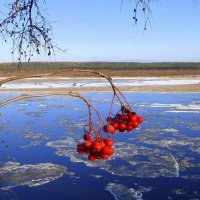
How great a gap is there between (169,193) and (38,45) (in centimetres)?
591

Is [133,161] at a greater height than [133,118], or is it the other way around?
[133,118]

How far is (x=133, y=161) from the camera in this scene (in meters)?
9.50

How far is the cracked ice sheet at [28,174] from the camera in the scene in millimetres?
8215

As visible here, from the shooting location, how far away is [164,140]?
1140cm

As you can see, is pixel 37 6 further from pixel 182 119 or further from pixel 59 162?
pixel 182 119

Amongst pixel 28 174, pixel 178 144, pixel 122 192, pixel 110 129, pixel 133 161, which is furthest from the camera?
pixel 178 144

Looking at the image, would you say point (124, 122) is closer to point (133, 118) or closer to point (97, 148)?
point (133, 118)

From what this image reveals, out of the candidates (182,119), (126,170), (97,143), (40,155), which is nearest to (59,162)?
(40,155)

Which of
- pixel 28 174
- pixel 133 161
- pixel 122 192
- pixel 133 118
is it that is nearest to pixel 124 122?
pixel 133 118

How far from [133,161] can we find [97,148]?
809 centimetres

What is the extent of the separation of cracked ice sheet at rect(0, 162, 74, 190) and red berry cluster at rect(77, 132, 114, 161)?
6.72m

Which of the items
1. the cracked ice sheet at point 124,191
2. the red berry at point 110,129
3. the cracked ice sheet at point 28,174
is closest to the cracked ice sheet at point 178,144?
the cracked ice sheet at point 124,191

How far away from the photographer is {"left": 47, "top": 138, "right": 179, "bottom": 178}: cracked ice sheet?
28.6 feet

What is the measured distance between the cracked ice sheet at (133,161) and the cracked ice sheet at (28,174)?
2.77 ft
